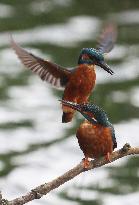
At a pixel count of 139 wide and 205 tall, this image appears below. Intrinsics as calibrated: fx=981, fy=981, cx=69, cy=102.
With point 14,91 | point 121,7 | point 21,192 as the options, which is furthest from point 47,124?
Answer: point 121,7

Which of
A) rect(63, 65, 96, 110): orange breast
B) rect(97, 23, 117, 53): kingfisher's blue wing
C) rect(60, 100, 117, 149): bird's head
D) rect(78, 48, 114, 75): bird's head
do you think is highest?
rect(97, 23, 117, 53): kingfisher's blue wing

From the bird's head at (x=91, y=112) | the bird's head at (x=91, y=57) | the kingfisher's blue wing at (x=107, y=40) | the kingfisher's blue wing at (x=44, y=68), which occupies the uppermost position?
the kingfisher's blue wing at (x=107, y=40)

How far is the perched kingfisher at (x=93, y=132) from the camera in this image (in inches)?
201

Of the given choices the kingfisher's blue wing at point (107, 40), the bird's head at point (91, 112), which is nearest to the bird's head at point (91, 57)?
the bird's head at point (91, 112)

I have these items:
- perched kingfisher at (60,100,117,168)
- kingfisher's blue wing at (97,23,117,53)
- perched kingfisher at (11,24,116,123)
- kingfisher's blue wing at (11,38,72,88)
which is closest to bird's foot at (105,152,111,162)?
perched kingfisher at (60,100,117,168)

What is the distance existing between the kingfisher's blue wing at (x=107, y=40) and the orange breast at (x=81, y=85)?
453 millimetres

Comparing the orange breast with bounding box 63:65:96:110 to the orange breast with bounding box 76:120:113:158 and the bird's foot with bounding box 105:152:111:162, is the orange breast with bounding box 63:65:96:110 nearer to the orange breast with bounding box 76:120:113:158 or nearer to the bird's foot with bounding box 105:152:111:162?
the orange breast with bounding box 76:120:113:158

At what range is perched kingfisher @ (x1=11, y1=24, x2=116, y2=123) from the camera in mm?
5066

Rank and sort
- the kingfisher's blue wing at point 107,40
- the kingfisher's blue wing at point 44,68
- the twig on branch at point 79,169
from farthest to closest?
the kingfisher's blue wing at point 107,40
the kingfisher's blue wing at point 44,68
the twig on branch at point 79,169

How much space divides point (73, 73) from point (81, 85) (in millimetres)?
215

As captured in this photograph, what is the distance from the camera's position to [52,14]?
15.1 m

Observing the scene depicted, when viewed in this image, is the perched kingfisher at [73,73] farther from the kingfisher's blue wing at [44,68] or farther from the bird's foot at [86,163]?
the bird's foot at [86,163]

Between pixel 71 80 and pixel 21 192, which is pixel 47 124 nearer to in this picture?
pixel 21 192

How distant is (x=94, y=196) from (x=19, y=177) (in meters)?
0.92
